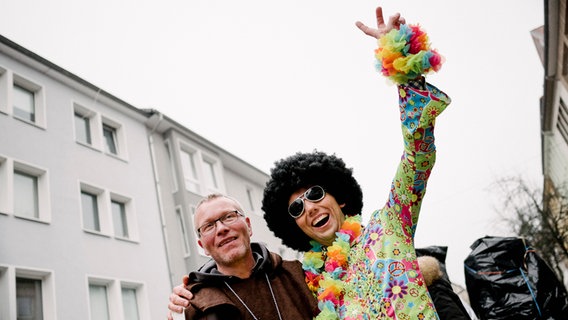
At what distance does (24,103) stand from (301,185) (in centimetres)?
1235

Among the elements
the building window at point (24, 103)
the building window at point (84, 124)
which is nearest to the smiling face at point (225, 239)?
the building window at point (24, 103)

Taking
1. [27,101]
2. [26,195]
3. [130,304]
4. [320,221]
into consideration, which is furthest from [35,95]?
[320,221]

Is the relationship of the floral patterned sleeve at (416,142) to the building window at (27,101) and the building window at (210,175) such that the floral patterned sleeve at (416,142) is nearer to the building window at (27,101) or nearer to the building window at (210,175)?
the building window at (27,101)

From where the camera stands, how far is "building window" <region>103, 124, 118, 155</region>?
49.1 feet

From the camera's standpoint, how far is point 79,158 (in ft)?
42.5

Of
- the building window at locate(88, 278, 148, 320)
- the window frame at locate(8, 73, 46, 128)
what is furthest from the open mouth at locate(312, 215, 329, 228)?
the window frame at locate(8, 73, 46, 128)

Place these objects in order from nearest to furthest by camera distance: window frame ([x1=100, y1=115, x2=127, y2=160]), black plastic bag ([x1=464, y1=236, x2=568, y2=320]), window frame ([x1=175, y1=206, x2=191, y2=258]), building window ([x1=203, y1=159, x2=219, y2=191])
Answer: black plastic bag ([x1=464, y1=236, x2=568, y2=320]), window frame ([x1=100, y1=115, x2=127, y2=160]), window frame ([x1=175, y1=206, x2=191, y2=258]), building window ([x1=203, y1=159, x2=219, y2=191])

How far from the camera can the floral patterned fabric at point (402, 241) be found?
2094 mm

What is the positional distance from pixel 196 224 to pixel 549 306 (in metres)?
3.41

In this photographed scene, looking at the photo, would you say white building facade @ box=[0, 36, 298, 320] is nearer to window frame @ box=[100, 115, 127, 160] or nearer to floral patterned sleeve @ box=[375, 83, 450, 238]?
window frame @ box=[100, 115, 127, 160]

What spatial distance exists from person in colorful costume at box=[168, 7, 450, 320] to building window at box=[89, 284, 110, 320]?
10.2 meters

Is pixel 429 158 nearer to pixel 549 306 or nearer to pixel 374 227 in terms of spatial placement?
pixel 374 227

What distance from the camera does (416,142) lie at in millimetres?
2098

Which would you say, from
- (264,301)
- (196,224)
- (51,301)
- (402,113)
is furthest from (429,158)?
(51,301)
